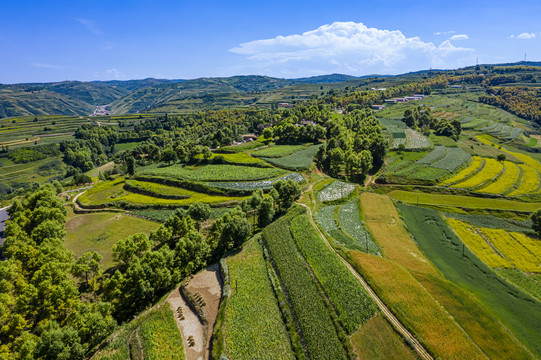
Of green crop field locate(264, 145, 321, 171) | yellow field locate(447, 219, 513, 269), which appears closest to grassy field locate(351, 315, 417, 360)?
yellow field locate(447, 219, 513, 269)

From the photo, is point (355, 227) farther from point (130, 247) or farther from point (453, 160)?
point (453, 160)

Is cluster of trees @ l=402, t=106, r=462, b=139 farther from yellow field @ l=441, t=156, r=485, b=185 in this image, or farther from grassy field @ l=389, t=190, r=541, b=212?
grassy field @ l=389, t=190, r=541, b=212

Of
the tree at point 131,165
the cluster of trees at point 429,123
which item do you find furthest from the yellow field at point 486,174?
the tree at point 131,165

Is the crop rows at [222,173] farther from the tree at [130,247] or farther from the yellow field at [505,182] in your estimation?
the yellow field at [505,182]

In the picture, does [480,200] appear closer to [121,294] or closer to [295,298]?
[295,298]

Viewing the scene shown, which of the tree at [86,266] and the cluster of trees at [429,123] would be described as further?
the cluster of trees at [429,123]

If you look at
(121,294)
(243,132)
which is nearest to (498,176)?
(121,294)
